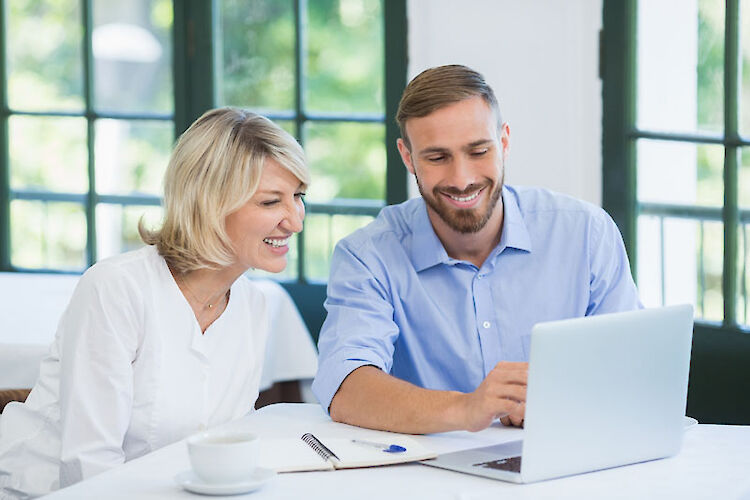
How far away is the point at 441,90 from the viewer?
2092mm

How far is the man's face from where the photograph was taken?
208 cm

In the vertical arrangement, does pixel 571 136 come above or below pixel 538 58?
below

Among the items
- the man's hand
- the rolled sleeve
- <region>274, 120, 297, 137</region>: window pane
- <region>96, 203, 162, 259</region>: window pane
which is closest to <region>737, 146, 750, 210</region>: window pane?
the rolled sleeve

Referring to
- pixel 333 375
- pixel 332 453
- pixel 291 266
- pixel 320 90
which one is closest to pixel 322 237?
pixel 291 266

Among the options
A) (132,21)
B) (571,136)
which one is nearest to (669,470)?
(571,136)

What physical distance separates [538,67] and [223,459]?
2.26 metres

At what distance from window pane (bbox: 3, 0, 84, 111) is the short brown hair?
7.54ft

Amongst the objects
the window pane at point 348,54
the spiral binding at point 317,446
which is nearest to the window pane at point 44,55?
the window pane at point 348,54

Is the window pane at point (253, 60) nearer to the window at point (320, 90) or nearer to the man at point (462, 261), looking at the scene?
the window at point (320, 90)

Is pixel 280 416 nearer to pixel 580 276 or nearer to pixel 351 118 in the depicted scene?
pixel 580 276

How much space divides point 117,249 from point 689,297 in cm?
223

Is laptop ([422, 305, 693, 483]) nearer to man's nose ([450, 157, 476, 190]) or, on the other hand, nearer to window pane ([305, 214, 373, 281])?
man's nose ([450, 157, 476, 190])

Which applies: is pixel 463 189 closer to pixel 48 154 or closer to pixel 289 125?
pixel 289 125

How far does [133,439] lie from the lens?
1944mm
